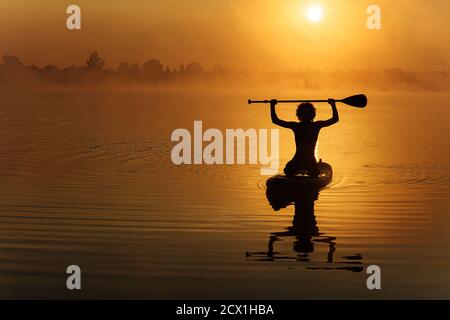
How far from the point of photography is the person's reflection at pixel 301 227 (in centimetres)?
1157

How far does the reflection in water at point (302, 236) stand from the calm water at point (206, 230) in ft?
0.14

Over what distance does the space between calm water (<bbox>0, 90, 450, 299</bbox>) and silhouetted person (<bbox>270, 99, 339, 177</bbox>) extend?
29.7 inches

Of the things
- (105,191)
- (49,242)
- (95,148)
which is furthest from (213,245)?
(95,148)

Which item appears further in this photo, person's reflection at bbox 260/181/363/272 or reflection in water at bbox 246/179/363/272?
person's reflection at bbox 260/181/363/272

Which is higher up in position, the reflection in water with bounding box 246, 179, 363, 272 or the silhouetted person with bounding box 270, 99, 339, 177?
the silhouetted person with bounding box 270, 99, 339, 177

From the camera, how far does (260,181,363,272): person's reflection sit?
38.0ft

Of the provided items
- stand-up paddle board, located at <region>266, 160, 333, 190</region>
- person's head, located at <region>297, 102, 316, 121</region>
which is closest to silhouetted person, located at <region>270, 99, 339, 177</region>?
person's head, located at <region>297, 102, 316, 121</region>

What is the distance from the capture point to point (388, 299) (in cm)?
956

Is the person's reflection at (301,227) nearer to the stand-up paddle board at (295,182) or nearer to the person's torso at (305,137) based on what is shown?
the stand-up paddle board at (295,182)

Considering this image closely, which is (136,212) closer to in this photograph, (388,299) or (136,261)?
(136,261)

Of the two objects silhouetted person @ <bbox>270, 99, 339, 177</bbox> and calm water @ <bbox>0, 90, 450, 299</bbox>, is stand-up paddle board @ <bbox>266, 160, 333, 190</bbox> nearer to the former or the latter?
silhouetted person @ <bbox>270, 99, 339, 177</bbox>

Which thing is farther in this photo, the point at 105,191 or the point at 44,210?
the point at 105,191
